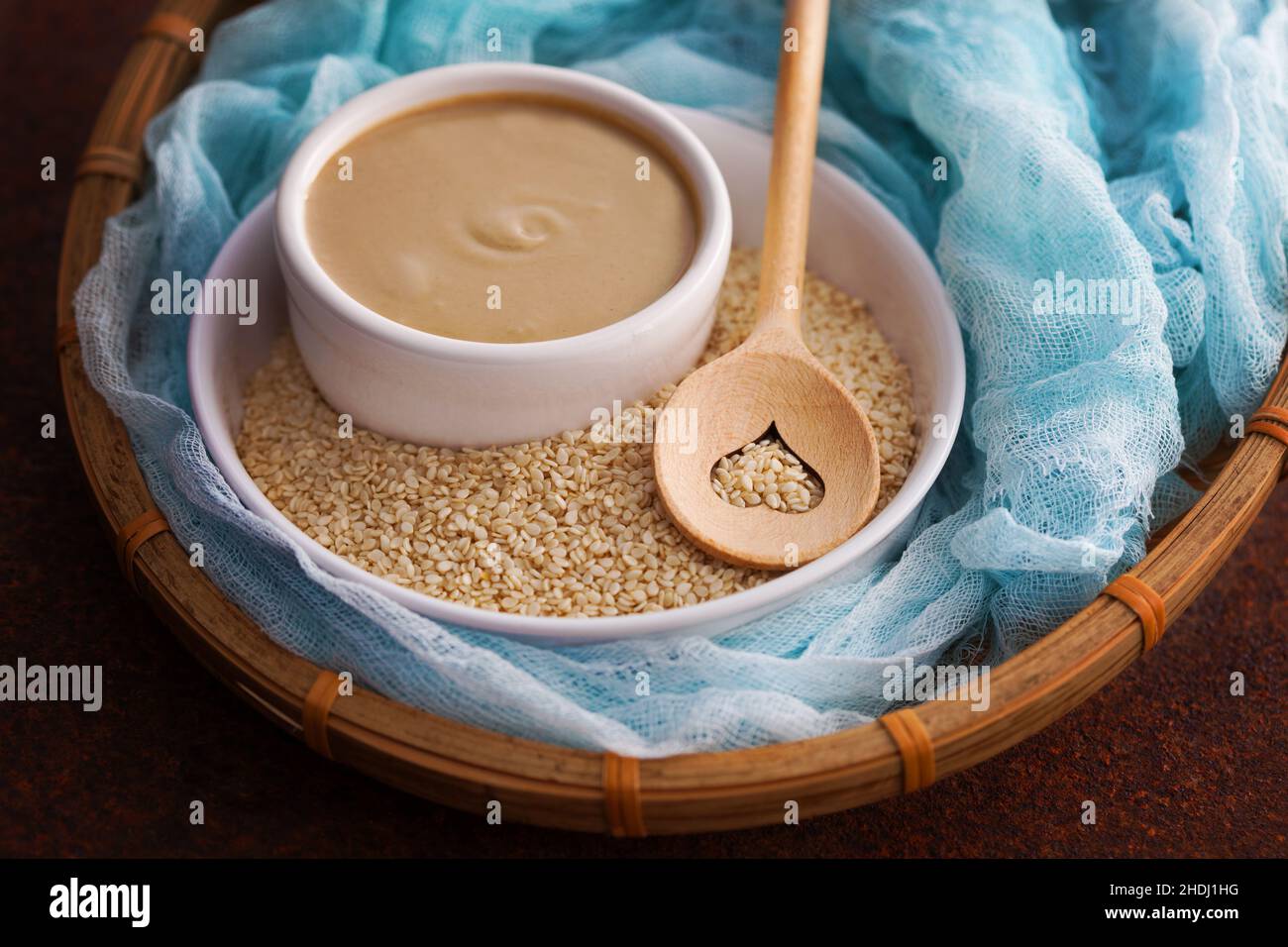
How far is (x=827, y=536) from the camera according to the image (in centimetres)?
166

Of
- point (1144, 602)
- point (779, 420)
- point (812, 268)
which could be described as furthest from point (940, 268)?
point (1144, 602)

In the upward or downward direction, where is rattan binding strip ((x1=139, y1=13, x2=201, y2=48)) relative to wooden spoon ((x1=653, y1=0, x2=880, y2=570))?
upward

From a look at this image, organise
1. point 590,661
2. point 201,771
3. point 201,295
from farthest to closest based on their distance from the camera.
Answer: point 201,295 < point 201,771 < point 590,661

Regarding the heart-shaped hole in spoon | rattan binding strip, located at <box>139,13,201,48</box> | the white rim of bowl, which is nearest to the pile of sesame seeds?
the heart-shaped hole in spoon

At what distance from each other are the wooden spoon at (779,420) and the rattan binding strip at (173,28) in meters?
0.98

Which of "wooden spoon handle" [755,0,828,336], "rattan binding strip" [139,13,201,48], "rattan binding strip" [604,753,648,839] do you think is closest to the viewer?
"rattan binding strip" [604,753,648,839]

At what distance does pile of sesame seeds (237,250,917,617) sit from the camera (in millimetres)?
1638

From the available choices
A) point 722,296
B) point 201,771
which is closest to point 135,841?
point 201,771

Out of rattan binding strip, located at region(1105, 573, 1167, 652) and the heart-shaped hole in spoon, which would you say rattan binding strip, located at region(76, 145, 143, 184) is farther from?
rattan binding strip, located at region(1105, 573, 1167, 652)

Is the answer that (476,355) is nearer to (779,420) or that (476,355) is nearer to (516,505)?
(516,505)

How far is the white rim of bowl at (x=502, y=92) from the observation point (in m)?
1.65

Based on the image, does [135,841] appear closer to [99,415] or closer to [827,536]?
[99,415]

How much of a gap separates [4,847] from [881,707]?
104cm

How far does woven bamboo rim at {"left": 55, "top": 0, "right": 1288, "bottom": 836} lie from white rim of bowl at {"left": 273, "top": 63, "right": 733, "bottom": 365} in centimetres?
34
